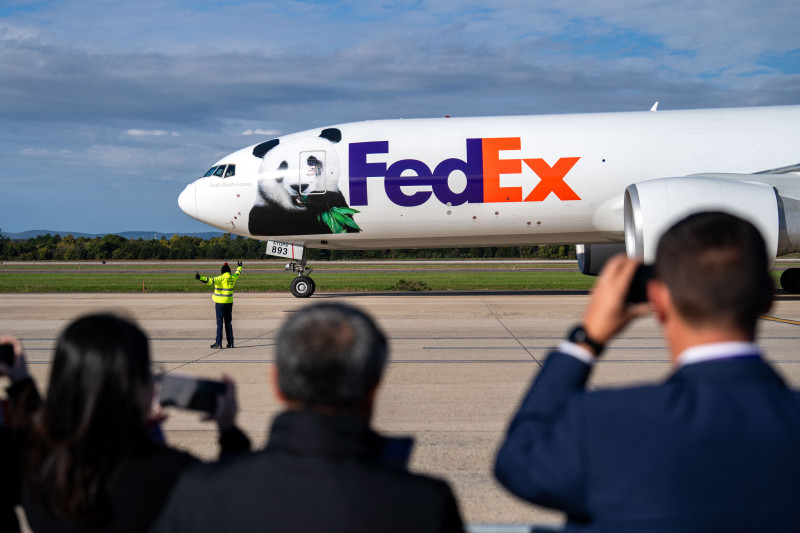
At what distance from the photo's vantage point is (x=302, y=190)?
2034 cm

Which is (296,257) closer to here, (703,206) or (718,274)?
(703,206)

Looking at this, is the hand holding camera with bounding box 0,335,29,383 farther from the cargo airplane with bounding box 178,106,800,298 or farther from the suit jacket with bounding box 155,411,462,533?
the cargo airplane with bounding box 178,106,800,298

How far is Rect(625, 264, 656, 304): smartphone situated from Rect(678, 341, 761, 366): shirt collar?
0.70 ft

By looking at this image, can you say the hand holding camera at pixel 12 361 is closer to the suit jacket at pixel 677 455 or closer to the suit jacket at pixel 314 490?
the suit jacket at pixel 314 490

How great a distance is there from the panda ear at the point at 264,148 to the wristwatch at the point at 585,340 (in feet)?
63.7

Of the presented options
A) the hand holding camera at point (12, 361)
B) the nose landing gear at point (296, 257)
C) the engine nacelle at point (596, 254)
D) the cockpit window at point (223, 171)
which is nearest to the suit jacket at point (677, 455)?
the hand holding camera at point (12, 361)

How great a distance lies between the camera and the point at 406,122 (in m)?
20.6

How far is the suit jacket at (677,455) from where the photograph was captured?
6.12 ft

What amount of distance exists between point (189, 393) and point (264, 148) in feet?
63.1

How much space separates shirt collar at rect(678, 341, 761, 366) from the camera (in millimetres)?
2031

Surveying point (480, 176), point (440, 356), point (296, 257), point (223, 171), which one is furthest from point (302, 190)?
point (440, 356)

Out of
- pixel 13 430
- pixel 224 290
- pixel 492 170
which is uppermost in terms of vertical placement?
pixel 492 170

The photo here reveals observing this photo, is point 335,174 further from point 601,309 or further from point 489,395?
point 601,309

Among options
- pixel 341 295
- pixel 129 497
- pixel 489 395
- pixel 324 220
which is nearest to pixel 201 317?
pixel 324 220
